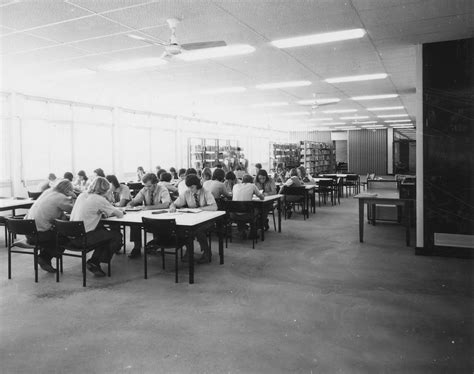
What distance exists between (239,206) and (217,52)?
2448 millimetres

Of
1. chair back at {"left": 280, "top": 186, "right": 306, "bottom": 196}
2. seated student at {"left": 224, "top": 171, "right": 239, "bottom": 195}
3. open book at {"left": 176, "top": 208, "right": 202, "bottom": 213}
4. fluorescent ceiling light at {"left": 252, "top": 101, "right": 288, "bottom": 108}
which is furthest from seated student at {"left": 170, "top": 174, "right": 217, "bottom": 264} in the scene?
fluorescent ceiling light at {"left": 252, "top": 101, "right": 288, "bottom": 108}

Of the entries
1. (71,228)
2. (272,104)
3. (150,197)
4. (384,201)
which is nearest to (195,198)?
(150,197)

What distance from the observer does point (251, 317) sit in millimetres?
3502

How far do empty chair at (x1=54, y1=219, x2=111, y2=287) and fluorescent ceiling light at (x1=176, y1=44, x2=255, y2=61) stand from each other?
9.87ft

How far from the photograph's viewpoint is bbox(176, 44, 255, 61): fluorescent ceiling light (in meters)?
5.79

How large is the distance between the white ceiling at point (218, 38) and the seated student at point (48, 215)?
6.64 feet

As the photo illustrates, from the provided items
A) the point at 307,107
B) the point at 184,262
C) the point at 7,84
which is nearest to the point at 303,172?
the point at 307,107

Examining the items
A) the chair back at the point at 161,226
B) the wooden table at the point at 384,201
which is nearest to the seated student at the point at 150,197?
the chair back at the point at 161,226

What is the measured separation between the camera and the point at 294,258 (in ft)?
18.0

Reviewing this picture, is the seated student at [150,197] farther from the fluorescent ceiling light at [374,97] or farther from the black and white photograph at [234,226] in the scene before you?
the fluorescent ceiling light at [374,97]

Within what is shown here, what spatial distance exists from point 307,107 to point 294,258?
28.8 feet

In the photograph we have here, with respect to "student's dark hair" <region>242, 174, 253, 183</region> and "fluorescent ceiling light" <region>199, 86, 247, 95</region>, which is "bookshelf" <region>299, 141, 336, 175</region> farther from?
"student's dark hair" <region>242, 174, 253, 183</region>

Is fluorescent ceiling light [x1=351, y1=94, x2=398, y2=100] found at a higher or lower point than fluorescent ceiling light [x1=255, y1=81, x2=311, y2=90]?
higher

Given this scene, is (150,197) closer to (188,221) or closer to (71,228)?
(188,221)
